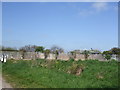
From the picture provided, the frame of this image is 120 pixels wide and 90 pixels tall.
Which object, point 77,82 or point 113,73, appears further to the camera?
point 113,73

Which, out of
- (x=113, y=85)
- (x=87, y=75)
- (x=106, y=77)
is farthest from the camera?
(x=87, y=75)

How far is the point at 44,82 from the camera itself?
13531mm

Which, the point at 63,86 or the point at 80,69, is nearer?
the point at 63,86

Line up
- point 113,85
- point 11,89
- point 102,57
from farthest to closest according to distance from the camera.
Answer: point 102,57
point 113,85
point 11,89

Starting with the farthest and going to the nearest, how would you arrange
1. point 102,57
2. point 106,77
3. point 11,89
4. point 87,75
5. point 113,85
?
1. point 102,57
2. point 87,75
3. point 106,77
4. point 113,85
5. point 11,89

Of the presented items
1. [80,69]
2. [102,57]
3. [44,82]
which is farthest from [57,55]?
[44,82]

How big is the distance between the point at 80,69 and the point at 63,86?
20.3 ft

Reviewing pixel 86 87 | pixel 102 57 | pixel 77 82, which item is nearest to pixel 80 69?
pixel 77 82

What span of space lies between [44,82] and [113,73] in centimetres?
491

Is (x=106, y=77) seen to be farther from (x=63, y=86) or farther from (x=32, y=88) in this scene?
(x=32, y=88)

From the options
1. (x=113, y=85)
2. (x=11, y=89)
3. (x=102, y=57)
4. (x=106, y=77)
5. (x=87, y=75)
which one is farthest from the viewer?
(x=102, y=57)

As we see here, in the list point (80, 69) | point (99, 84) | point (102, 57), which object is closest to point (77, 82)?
point (99, 84)

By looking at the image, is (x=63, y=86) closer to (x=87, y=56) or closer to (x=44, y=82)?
(x=44, y=82)

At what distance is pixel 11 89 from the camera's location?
11.7 metres
